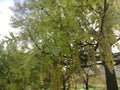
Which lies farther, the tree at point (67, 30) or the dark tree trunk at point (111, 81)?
the dark tree trunk at point (111, 81)

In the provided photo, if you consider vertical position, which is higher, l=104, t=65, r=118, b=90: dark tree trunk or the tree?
the tree

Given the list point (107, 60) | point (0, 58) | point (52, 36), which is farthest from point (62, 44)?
point (0, 58)

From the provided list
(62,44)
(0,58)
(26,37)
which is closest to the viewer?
(62,44)

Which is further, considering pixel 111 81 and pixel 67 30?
pixel 111 81

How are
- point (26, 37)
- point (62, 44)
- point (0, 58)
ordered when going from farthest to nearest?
point (0, 58) < point (26, 37) < point (62, 44)

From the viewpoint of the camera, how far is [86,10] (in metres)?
4.71

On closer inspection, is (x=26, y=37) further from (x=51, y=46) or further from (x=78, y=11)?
(x=78, y=11)

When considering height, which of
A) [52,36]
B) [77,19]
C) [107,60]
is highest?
[77,19]

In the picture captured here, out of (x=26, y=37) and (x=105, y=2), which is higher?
(x=105, y=2)

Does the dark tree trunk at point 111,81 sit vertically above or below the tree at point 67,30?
below

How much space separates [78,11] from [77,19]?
0.14m

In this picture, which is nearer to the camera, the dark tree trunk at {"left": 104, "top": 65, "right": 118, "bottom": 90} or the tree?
the tree

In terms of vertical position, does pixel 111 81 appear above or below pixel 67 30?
below

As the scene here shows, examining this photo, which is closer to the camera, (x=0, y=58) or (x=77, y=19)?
(x=77, y=19)
